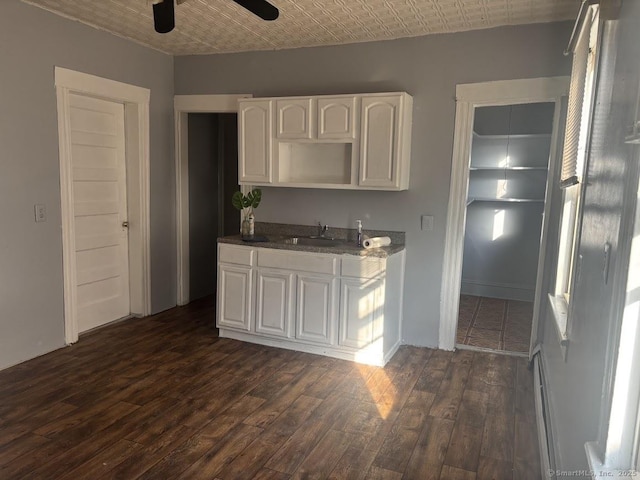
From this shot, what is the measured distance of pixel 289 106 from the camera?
3.94 meters

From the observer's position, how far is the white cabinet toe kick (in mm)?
3596

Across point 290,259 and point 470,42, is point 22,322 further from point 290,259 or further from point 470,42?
point 470,42

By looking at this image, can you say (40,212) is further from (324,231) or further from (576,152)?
(576,152)

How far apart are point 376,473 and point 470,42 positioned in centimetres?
309

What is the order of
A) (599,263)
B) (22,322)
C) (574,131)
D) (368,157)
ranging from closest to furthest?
1. (599,263)
2. (574,131)
3. (22,322)
4. (368,157)

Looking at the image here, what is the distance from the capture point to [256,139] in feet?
13.4

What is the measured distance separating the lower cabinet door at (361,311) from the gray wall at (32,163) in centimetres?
223

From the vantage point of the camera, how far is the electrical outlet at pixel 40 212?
11.5ft

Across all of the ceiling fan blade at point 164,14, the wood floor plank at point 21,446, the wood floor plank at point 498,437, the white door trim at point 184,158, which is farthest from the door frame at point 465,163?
the wood floor plank at point 21,446

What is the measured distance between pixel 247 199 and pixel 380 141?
127 cm

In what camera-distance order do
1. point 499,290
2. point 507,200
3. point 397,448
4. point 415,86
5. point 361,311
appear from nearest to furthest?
point 397,448, point 361,311, point 415,86, point 507,200, point 499,290

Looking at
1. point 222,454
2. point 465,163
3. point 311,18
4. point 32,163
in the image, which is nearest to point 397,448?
point 222,454

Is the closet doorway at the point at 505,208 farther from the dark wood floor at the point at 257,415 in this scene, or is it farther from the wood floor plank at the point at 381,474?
the wood floor plank at the point at 381,474

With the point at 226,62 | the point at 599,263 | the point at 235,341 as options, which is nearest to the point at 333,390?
the point at 235,341
